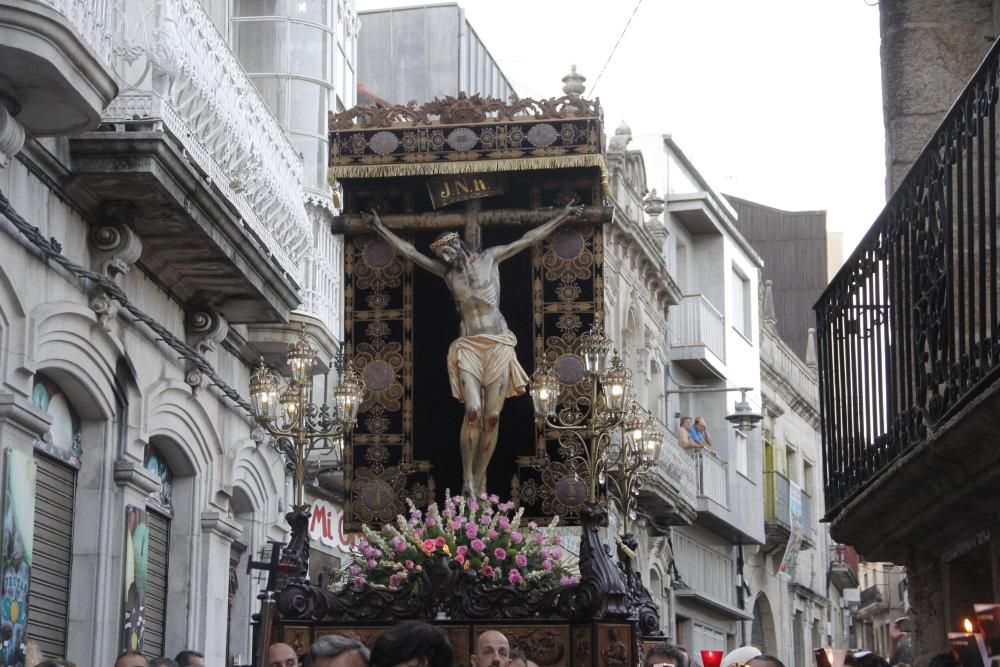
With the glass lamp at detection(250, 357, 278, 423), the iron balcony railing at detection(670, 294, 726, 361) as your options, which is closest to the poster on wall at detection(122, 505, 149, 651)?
the glass lamp at detection(250, 357, 278, 423)

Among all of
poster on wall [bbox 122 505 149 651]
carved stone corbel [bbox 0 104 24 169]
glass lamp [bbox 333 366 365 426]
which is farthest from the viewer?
poster on wall [bbox 122 505 149 651]

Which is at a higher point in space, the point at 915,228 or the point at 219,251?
the point at 219,251

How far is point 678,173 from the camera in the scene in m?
36.4

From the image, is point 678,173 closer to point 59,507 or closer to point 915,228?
point 59,507

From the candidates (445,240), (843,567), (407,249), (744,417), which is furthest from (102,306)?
(843,567)

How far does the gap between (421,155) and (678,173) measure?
71.0 ft

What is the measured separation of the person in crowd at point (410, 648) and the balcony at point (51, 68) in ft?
23.8

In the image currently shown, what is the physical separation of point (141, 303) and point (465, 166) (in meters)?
2.91

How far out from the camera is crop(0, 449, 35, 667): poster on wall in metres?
12.5

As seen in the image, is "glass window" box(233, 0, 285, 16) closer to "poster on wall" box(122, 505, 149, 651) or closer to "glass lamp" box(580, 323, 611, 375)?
"poster on wall" box(122, 505, 149, 651)

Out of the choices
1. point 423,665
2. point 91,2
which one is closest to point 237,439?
point 91,2

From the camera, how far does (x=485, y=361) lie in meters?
14.5

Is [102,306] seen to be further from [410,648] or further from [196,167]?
[410,648]

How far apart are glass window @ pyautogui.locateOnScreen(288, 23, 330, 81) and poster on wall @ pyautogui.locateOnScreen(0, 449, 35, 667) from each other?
354 inches
